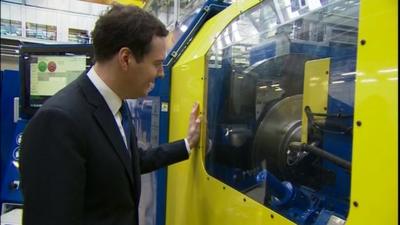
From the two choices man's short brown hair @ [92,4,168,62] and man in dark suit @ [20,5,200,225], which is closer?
man in dark suit @ [20,5,200,225]

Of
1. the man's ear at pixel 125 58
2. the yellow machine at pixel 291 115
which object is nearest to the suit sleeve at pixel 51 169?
the man's ear at pixel 125 58

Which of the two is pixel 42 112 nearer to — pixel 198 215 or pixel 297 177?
pixel 297 177

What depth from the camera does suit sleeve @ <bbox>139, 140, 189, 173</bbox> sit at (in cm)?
178

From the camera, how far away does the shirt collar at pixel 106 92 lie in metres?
1.25

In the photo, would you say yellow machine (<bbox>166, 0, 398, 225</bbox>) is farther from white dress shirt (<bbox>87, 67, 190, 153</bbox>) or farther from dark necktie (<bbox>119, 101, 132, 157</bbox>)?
white dress shirt (<bbox>87, 67, 190, 153</bbox>)

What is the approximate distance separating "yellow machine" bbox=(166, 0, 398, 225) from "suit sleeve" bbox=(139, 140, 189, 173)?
9 cm

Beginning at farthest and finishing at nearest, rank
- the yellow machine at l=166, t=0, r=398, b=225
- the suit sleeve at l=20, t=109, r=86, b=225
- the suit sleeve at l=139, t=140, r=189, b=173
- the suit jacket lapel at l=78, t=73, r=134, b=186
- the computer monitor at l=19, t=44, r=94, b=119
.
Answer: the computer monitor at l=19, t=44, r=94, b=119 < the suit sleeve at l=139, t=140, r=189, b=173 < the suit jacket lapel at l=78, t=73, r=134, b=186 < the suit sleeve at l=20, t=109, r=86, b=225 < the yellow machine at l=166, t=0, r=398, b=225

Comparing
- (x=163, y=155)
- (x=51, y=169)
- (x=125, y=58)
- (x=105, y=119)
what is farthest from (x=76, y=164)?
(x=163, y=155)

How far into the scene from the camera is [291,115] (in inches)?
53.9

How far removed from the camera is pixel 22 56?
8.56 feet

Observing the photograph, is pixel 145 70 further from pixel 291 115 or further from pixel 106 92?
pixel 291 115

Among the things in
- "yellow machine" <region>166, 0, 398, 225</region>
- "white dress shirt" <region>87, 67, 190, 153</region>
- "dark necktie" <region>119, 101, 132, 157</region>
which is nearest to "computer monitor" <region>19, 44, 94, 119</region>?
"yellow machine" <region>166, 0, 398, 225</region>

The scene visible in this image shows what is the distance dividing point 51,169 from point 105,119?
0.23 meters

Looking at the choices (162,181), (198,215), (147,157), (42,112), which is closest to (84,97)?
(42,112)
